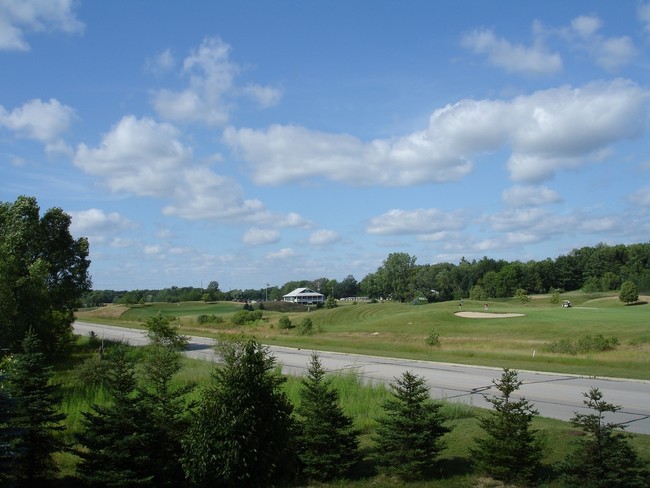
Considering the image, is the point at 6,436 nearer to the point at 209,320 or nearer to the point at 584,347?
the point at 584,347

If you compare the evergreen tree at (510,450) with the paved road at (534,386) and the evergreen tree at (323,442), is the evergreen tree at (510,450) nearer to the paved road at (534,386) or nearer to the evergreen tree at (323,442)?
the evergreen tree at (323,442)

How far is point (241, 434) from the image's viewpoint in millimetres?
7371

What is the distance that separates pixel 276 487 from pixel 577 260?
132576 mm

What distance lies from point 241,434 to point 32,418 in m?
3.85

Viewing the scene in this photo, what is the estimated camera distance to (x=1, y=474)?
25.9 feet

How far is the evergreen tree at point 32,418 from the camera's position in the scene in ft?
28.8

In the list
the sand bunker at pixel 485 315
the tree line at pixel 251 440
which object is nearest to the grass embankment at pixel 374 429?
the tree line at pixel 251 440

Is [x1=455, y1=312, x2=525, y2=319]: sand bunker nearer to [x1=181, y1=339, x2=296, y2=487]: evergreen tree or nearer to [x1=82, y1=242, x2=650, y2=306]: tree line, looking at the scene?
[x1=82, y1=242, x2=650, y2=306]: tree line

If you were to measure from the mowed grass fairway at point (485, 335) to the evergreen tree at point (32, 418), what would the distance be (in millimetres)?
21014

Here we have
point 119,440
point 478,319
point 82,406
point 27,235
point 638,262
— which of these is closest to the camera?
point 119,440

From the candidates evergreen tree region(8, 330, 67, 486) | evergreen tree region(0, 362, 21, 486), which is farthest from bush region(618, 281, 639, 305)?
evergreen tree region(0, 362, 21, 486)

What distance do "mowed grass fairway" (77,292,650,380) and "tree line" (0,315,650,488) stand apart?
55.5ft

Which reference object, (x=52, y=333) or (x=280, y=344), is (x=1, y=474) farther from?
(x=280, y=344)

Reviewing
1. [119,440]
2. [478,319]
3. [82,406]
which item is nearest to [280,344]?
[478,319]
